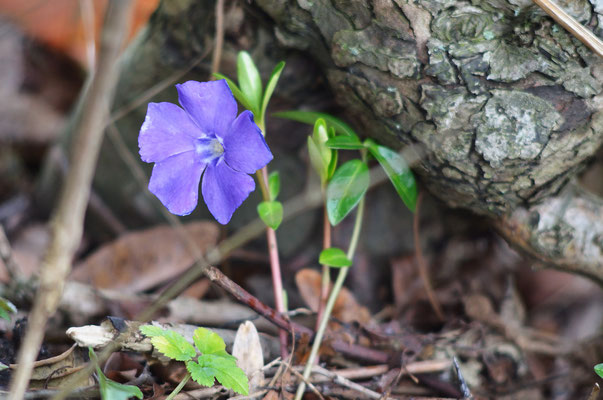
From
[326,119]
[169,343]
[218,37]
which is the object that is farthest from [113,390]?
[218,37]

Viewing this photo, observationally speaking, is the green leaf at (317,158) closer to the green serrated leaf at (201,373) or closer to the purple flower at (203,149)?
the purple flower at (203,149)

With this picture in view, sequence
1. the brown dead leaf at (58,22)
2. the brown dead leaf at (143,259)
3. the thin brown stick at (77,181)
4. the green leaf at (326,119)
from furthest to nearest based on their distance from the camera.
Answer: the brown dead leaf at (58,22)
the brown dead leaf at (143,259)
the green leaf at (326,119)
the thin brown stick at (77,181)

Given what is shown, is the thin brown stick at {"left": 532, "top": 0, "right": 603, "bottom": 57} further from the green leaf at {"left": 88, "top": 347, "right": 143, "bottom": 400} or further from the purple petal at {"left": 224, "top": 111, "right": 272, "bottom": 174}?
the green leaf at {"left": 88, "top": 347, "right": 143, "bottom": 400}

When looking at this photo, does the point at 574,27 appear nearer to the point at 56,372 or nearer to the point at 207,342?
the point at 207,342

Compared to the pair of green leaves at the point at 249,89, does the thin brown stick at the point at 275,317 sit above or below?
below

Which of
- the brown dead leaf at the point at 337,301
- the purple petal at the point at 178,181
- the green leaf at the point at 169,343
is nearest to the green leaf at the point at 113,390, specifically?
the green leaf at the point at 169,343

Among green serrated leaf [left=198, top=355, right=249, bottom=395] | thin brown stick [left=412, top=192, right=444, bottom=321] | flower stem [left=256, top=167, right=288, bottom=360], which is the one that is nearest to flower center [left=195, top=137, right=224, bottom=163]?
flower stem [left=256, top=167, right=288, bottom=360]
